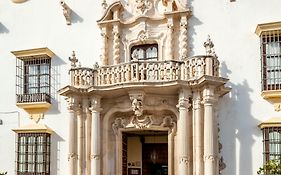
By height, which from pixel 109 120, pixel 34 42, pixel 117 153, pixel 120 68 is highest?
pixel 34 42

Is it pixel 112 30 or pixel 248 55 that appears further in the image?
pixel 112 30

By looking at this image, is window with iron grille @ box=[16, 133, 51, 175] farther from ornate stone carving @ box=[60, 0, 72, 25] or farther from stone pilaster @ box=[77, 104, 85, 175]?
ornate stone carving @ box=[60, 0, 72, 25]

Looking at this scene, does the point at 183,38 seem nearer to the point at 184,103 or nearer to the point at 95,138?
the point at 184,103

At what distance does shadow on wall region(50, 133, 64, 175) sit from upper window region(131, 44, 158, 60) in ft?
15.0

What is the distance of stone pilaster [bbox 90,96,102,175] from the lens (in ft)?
59.1

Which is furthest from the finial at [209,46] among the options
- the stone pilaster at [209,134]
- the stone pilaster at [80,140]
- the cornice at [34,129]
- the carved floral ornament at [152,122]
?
the cornice at [34,129]

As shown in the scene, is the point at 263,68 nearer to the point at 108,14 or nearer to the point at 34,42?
the point at 108,14

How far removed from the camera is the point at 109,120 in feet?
61.5

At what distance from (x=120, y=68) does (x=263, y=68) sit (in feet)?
16.6

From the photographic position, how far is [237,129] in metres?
18.0

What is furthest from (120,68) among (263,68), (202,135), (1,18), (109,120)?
(1,18)

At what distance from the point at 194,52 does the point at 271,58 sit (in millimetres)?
2791

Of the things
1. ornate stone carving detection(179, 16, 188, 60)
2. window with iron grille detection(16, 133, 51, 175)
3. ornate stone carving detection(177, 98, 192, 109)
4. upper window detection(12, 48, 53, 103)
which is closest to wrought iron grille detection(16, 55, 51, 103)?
upper window detection(12, 48, 53, 103)

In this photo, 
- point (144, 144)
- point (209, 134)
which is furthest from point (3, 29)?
point (209, 134)
